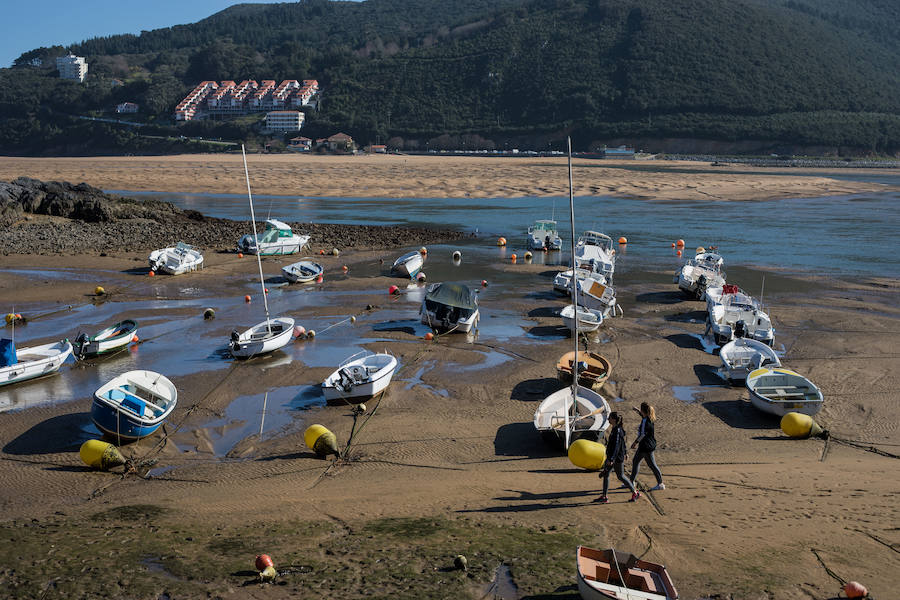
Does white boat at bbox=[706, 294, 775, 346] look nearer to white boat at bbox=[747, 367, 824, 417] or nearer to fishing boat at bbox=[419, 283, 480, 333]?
white boat at bbox=[747, 367, 824, 417]

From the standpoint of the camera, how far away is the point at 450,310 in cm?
2548

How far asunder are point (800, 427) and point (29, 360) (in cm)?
2016

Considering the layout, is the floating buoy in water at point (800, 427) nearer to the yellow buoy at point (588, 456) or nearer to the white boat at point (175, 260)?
the yellow buoy at point (588, 456)

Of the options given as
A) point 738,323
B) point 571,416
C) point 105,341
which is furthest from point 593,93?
point 571,416

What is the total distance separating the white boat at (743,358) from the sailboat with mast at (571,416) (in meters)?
5.35

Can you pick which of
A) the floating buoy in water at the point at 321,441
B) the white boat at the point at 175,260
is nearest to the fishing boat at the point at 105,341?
the floating buoy in water at the point at 321,441

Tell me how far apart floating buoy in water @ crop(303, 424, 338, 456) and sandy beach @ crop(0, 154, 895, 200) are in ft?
186

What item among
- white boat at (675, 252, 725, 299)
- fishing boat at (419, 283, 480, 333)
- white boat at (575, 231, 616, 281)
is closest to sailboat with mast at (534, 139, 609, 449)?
fishing boat at (419, 283, 480, 333)

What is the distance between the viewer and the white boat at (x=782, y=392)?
17.6m

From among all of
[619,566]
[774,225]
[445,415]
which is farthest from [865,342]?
[774,225]

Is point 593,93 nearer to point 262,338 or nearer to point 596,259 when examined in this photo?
point 596,259

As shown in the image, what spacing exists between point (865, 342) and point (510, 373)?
1230 centimetres

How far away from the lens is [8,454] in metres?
16.0

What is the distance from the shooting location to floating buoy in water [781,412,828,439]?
663 inches
